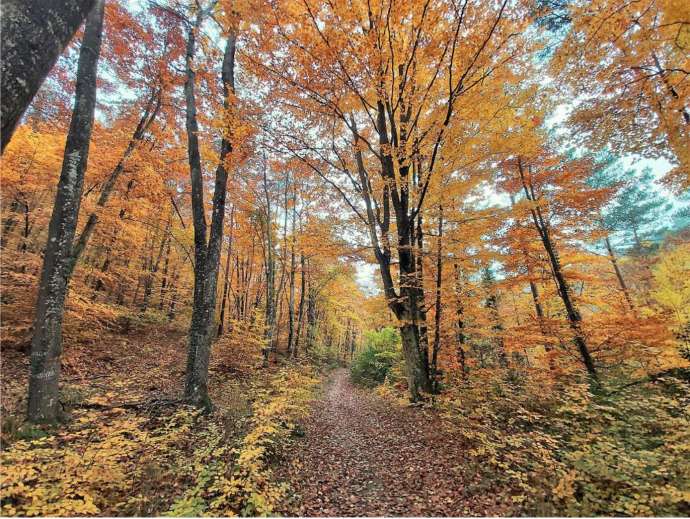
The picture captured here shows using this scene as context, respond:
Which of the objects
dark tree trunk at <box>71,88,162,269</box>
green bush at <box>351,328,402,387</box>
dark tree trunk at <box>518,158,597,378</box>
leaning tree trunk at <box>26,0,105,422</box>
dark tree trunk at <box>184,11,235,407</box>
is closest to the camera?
leaning tree trunk at <box>26,0,105,422</box>

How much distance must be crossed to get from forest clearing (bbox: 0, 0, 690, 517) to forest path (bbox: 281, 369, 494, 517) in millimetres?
53

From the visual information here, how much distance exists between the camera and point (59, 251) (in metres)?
4.46

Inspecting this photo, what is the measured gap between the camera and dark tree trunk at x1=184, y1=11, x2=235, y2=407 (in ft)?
18.6

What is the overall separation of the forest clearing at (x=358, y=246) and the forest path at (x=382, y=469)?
0.05m

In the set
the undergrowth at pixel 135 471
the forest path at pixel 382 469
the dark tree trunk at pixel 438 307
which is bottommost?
the forest path at pixel 382 469

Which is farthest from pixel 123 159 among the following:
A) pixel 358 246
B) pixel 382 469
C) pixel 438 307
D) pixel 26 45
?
pixel 382 469

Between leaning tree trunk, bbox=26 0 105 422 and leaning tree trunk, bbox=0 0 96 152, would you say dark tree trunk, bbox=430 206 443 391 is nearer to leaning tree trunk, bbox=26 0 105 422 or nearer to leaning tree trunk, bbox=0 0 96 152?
leaning tree trunk, bbox=0 0 96 152

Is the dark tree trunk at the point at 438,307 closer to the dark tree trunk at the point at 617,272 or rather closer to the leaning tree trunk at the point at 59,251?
the dark tree trunk at the point at 617,272

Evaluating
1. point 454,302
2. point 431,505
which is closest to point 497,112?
point 454,302

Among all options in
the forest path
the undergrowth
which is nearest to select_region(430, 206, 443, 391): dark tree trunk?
the forest path

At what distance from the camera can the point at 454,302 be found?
7.71 meters

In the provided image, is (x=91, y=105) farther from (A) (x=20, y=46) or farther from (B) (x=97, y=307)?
(B) (x=97, y=307)

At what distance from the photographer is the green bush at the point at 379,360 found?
43.5 feet

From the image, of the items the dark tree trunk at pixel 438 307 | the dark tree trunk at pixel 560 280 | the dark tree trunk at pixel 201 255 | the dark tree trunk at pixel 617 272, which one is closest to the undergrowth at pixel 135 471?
the dark tree trunk at pixel 201 255
